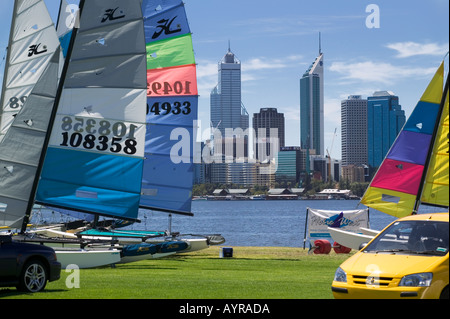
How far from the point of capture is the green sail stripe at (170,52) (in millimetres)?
38438

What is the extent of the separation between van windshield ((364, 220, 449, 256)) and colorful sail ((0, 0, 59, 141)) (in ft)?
65.2

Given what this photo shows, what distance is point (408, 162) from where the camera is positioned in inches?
1383

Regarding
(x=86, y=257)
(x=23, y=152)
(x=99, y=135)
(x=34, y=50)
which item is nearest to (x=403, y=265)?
(x=86, y=257)

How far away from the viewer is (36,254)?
57.7 ft

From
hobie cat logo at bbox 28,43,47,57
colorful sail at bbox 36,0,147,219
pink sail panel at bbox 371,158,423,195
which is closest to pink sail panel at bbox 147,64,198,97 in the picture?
hobie cat logo at bbox 28,43,47,57

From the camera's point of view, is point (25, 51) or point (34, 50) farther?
point (34, 50)

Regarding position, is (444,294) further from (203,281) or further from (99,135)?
(99,135)

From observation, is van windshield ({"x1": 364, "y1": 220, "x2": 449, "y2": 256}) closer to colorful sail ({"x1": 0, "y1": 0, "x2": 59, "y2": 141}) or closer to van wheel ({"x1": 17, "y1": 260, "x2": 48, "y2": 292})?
van wheel ({"x1": 17, "y1": 260, "x2": 48, "y2": 292})

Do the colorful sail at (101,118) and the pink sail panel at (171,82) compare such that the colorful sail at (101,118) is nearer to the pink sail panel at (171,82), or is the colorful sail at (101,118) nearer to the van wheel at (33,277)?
the van wheel at (33,277)

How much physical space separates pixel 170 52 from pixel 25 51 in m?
7.81

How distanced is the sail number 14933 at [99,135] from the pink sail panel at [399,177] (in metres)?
12.9

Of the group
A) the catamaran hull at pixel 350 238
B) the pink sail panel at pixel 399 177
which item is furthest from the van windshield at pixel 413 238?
the pink sail panel at pixel 399 177

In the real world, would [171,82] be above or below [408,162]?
above
